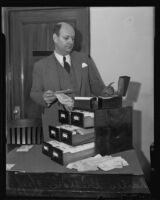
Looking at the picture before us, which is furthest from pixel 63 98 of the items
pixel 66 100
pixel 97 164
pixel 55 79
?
pixel 97 164

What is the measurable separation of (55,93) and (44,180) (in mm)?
560

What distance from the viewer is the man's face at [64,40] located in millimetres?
1629

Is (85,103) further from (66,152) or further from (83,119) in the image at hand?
(66,152)

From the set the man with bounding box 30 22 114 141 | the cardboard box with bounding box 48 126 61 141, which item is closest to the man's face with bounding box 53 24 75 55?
the man with bounding box 30 22 114 141

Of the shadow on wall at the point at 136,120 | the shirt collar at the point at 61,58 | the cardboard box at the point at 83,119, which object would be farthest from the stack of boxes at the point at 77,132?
the shirt collar at the point at 61,58

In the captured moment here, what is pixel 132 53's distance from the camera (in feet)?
5.37

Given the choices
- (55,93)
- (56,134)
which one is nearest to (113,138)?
(56,134)

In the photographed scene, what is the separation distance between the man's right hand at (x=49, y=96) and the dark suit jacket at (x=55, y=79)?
0.07ft

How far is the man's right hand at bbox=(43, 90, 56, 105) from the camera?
164cm

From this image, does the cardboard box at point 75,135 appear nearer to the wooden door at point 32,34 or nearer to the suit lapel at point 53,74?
the suit lapel at point 53,74

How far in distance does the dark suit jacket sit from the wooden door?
0.04m

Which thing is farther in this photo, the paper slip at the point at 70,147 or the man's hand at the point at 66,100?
the man's hand at the point at 66,100

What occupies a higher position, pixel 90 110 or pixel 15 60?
pixel 15 60
